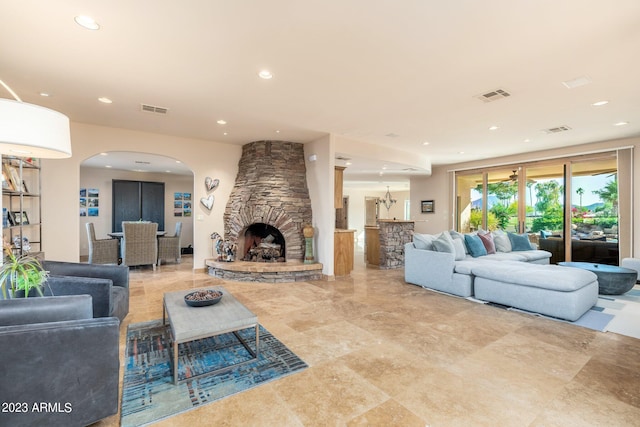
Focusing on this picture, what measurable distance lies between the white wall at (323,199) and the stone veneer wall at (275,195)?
0.26 metres

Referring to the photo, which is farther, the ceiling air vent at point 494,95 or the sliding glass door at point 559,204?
the sliding glass door at point 559,204

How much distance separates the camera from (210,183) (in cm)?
630

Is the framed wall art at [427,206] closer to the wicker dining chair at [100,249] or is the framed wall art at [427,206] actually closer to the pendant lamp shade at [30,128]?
the wicker dining chair at [100,249]

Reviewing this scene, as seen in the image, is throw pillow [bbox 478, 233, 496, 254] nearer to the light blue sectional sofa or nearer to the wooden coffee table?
the light blue sectional sofa

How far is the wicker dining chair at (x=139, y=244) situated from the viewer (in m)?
6.27

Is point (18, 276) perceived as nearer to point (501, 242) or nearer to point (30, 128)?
point (30, 128)

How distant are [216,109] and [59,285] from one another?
9.39 ft

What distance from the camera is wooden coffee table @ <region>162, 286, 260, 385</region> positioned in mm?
2166

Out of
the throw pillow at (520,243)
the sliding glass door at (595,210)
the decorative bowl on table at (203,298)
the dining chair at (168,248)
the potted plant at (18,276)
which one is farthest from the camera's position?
the dining chair at (168,248)

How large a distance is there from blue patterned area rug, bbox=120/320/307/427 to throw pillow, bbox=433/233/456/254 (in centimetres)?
323

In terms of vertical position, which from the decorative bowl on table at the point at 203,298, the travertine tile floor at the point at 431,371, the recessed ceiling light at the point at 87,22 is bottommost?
the travertine tile floor at the point at 431,371

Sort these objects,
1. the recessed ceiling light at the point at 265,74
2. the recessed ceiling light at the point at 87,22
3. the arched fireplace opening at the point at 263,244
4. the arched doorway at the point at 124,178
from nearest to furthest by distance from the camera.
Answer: the recessed ceiling light at the point at 87,22, the recessed ceiling light at the point at 265,74, the arched fireplace opening at the point at 263,244, the arched doorway at the point at 124,178

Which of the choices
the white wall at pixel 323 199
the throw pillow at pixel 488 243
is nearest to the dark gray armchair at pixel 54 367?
the white wall at pixel 323 199

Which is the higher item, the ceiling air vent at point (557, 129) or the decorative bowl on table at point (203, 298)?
the ceiling air vent at point (557, 129)
